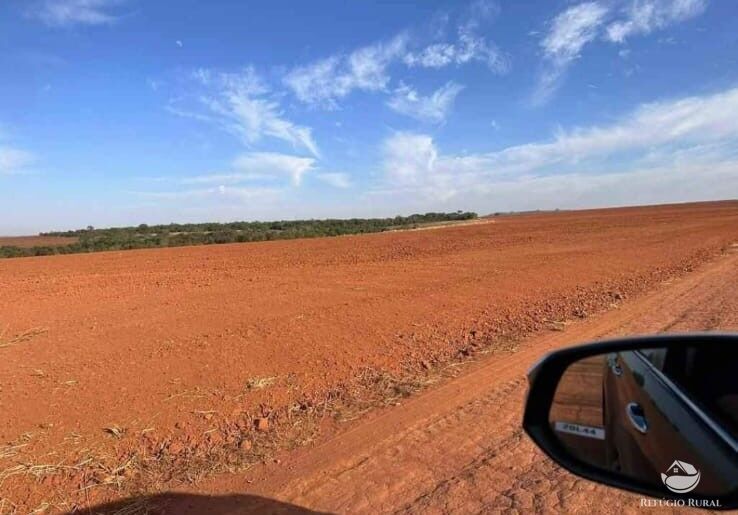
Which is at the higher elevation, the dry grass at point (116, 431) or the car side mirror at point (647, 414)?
the car side mirror at point (647, 414)

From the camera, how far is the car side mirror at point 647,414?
5.27ft

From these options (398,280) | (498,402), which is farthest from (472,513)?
(398,280)

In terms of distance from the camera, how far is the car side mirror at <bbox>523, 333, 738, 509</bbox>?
1605 millimetres

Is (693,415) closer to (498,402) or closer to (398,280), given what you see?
(498,402)

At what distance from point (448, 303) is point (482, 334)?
276 centimetres

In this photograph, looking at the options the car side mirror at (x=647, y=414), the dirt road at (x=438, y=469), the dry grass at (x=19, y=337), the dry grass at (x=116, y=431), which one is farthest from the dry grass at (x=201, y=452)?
the dry grass at (x=19, y=337)

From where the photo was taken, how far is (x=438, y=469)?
4.06 metres

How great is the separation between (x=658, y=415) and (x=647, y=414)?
53mm

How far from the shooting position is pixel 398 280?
14906 mm

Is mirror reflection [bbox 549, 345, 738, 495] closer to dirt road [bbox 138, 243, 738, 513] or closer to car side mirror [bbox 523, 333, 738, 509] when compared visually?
car side mirror [bbox 523, 333, 738, 509]
